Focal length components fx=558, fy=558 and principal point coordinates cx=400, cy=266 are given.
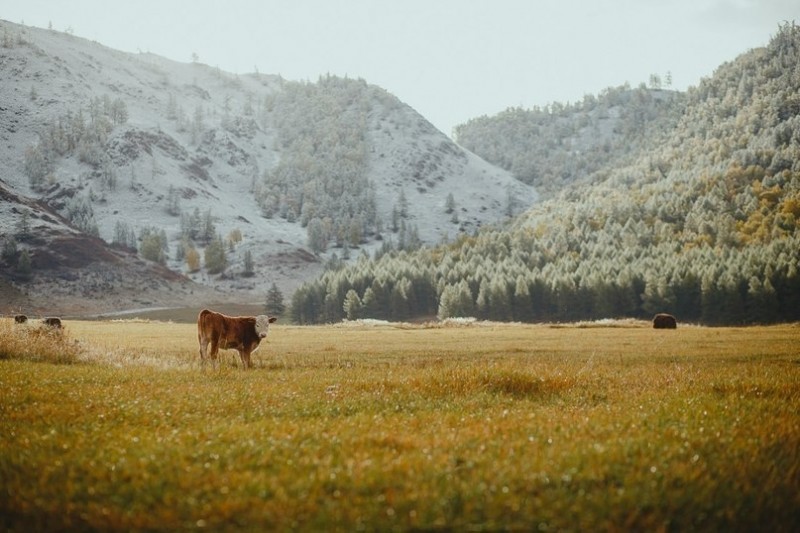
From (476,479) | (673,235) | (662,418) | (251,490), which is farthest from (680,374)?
(673,235)

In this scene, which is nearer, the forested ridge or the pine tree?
the forested ridge

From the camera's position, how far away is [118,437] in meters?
9.37

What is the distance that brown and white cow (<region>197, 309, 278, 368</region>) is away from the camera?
80.9 feet

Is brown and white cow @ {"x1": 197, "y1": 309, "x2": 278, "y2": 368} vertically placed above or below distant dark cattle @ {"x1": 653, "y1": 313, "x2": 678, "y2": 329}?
above

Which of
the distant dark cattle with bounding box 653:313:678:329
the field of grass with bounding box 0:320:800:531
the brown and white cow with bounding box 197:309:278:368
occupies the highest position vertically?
the brown and white cow with bounding box 197:309:278:368

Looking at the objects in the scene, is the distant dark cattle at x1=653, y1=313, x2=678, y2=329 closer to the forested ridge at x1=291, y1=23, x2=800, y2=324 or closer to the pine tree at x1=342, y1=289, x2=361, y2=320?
the forested ridge at x1=291, y1=23, x2=800, y2=324

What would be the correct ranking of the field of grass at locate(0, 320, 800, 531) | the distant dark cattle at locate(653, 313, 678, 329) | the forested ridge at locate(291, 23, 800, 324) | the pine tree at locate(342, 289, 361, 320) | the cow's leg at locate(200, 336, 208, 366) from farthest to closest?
the pine tree at locate(342, 289, 361, 320), the forested ridge at locate(291, 23, 800, 324), the distant dark cattle at locate(653, 313, 678, 329), the cow's leg at locate(200, 336, 208, 366), the field of grass at locate(0, 320, 800, 531)

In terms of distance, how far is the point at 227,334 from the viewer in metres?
24.9

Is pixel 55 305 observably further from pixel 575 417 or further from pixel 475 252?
pixel 575 417

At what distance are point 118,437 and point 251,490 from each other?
3948 millimetres

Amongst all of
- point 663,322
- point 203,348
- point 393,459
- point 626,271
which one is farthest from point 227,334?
point 626,271

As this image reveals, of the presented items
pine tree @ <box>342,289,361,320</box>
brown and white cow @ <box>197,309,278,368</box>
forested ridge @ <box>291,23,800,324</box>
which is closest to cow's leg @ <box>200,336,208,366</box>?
brown and white cow @ <box>197,309,278,368</box>

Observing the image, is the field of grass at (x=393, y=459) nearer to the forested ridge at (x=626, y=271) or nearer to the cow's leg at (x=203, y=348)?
the cow's leg at (x=203, y=348)

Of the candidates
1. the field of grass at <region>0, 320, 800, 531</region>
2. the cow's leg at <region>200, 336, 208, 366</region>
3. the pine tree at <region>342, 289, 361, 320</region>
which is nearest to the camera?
the field of grass at <region>0, 320, 800, 531</region>
